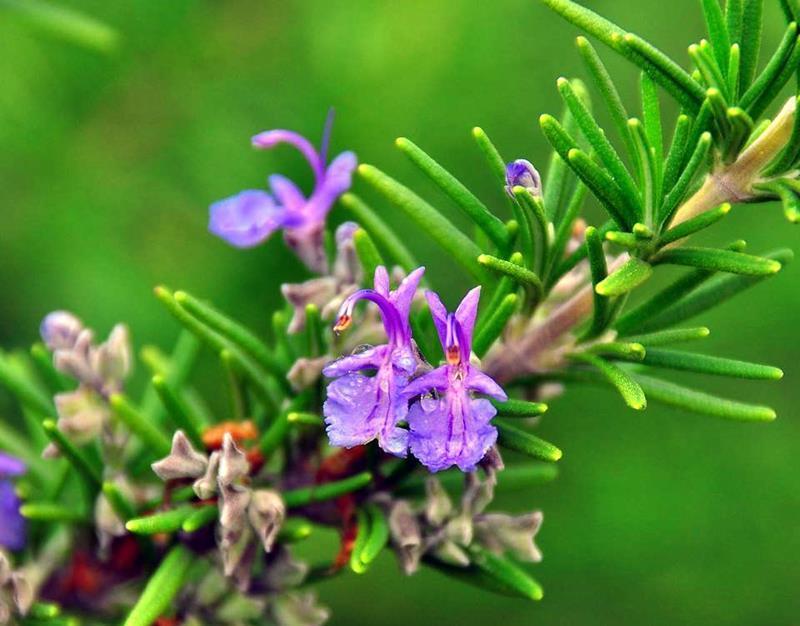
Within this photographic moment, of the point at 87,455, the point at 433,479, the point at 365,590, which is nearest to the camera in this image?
the point at 433,479

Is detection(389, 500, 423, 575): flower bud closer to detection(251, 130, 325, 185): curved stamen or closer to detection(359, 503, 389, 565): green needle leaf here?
detection(359, 503, 389, 565): green needle leaf

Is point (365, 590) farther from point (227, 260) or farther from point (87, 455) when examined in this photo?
point (87, 455)

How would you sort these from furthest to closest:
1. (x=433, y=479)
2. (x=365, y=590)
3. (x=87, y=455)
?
(x=365, y=590), (x=87, y=455), (x=433, y=479)

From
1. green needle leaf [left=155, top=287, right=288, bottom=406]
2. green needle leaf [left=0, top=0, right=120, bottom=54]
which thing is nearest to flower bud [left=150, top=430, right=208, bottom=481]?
green needle leaf [left=155, top=287, right=288, bottom=406]

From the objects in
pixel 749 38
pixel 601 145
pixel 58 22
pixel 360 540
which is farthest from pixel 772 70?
pixel 58 22

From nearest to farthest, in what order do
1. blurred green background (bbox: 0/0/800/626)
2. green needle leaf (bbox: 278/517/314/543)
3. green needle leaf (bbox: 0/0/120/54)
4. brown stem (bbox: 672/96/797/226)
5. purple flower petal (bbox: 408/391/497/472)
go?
purple flower petal (bbox: 408/391/497/472), brown stem (bbox: 672/96/797/226), green needle leaf (bbox: 278/517/314/543), green needle leaf (bbox: 0/0/120/54), blurred green background (bbox: 0/0/800/626)

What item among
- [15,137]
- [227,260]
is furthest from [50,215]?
[227,260]

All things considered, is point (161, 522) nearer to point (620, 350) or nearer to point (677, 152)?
point (620, 350)
